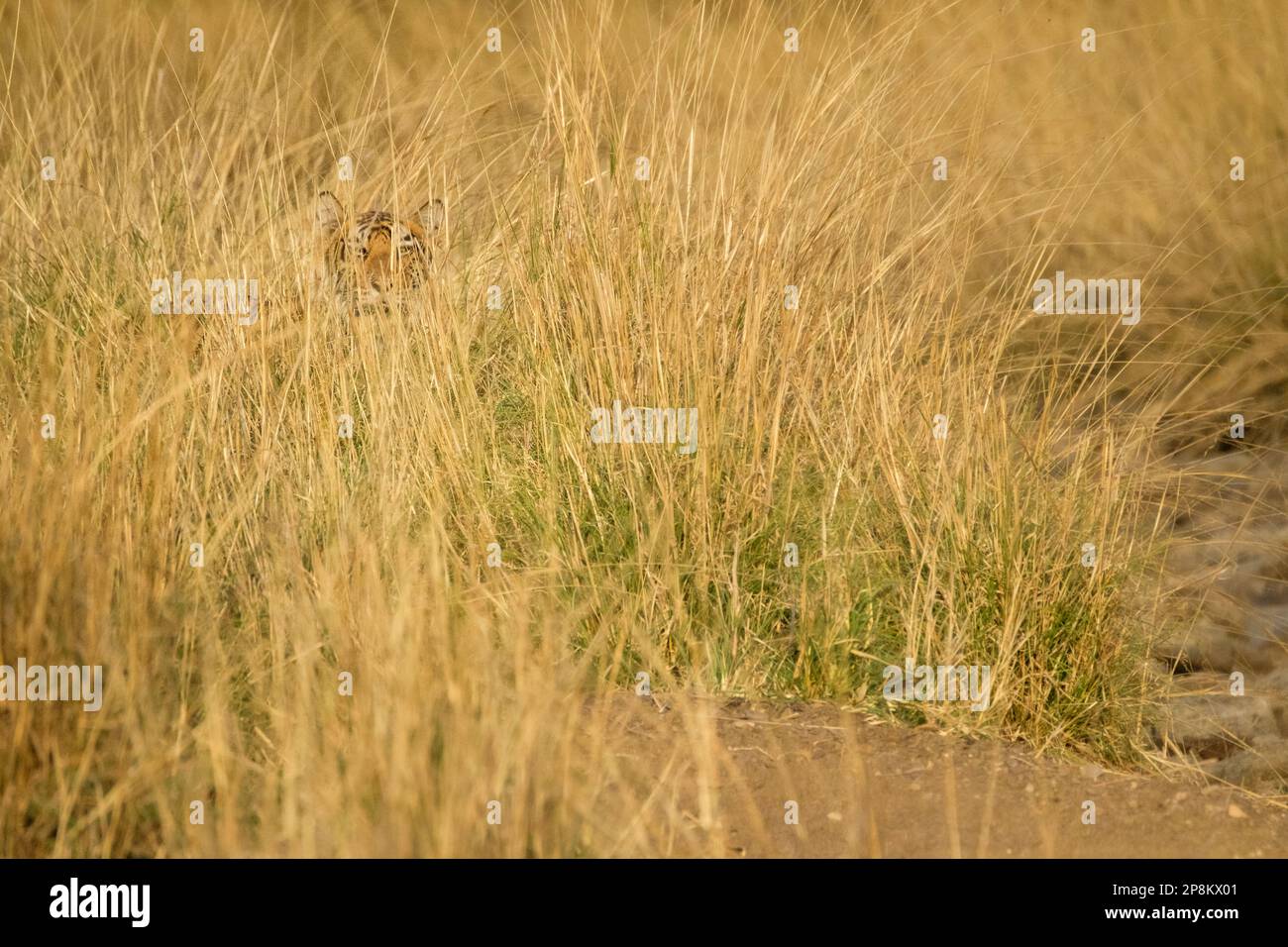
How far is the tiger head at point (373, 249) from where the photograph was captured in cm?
453

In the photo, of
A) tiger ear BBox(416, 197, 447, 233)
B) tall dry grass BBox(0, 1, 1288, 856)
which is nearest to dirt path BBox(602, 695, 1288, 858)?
tall dry grass BBox(0, 1, 1288, 856)

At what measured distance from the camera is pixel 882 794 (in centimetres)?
307

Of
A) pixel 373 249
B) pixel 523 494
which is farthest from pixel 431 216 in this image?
pixel 523 494

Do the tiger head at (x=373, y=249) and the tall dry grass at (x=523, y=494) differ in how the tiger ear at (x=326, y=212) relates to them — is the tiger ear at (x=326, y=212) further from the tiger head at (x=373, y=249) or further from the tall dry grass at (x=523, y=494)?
the tall dry grass at (x=523, y=494)

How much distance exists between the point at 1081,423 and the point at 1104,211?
60.4 inches

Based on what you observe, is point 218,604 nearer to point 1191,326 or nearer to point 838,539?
point 838,539

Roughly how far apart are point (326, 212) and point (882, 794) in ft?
9.54

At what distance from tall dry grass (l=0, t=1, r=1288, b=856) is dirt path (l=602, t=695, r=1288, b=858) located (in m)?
0.10

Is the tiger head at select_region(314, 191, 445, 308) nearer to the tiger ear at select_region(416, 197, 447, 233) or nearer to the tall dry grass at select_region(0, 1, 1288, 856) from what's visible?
the tiger ear at select_region(416, 197, 447, 233)

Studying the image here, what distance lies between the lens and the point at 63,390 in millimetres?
4035

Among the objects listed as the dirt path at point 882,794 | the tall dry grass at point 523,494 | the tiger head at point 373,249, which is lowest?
the dirt path at point 882,794

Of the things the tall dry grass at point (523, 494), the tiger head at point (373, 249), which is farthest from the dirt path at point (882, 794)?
the tiger head at point (373, 249)

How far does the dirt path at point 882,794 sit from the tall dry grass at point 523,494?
0.10 m

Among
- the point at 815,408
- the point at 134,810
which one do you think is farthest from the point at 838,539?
the point at 134,810
